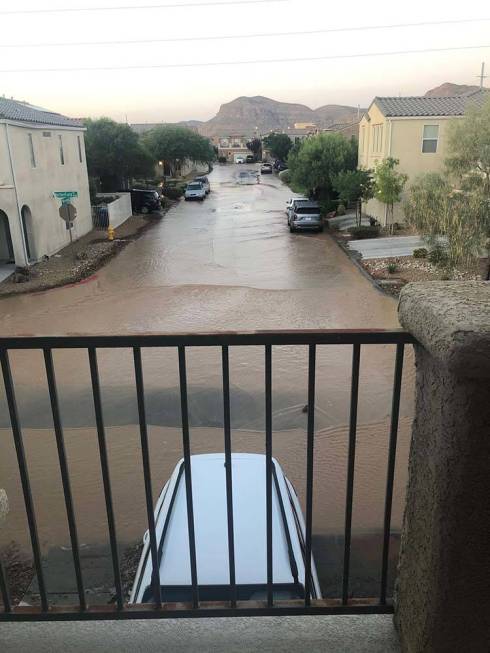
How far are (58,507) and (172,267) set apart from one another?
50.9 feet

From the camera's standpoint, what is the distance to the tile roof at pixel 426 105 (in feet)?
86.4

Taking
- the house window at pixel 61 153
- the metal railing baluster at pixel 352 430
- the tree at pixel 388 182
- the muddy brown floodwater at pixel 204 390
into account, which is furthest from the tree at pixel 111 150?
the metal railing baluster at pixel 352 430

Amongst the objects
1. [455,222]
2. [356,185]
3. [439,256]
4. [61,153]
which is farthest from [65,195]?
[455,222]

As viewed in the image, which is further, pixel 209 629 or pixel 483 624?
pixel 209 629

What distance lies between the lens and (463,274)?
16.5 meters

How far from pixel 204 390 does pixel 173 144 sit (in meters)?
53.3

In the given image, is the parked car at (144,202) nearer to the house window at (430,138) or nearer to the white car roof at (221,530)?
the house window at (430,138)

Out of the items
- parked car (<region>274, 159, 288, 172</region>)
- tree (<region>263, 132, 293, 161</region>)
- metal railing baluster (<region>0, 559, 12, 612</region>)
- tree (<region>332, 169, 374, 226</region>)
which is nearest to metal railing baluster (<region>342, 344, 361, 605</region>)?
metal railing baluster (<region>0, 559, 12, 612</region>)

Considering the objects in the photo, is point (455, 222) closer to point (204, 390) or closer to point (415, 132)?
point (204, 390)

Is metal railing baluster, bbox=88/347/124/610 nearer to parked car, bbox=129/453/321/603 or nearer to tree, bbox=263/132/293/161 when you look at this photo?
parked car, bbox=129/453/321/603

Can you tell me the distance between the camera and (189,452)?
2.02 metres

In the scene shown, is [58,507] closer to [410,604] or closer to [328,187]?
[410,604]

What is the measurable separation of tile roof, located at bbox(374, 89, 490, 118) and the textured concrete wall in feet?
88.6

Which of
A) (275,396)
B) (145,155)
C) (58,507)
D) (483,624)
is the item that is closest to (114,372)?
(275,396)
